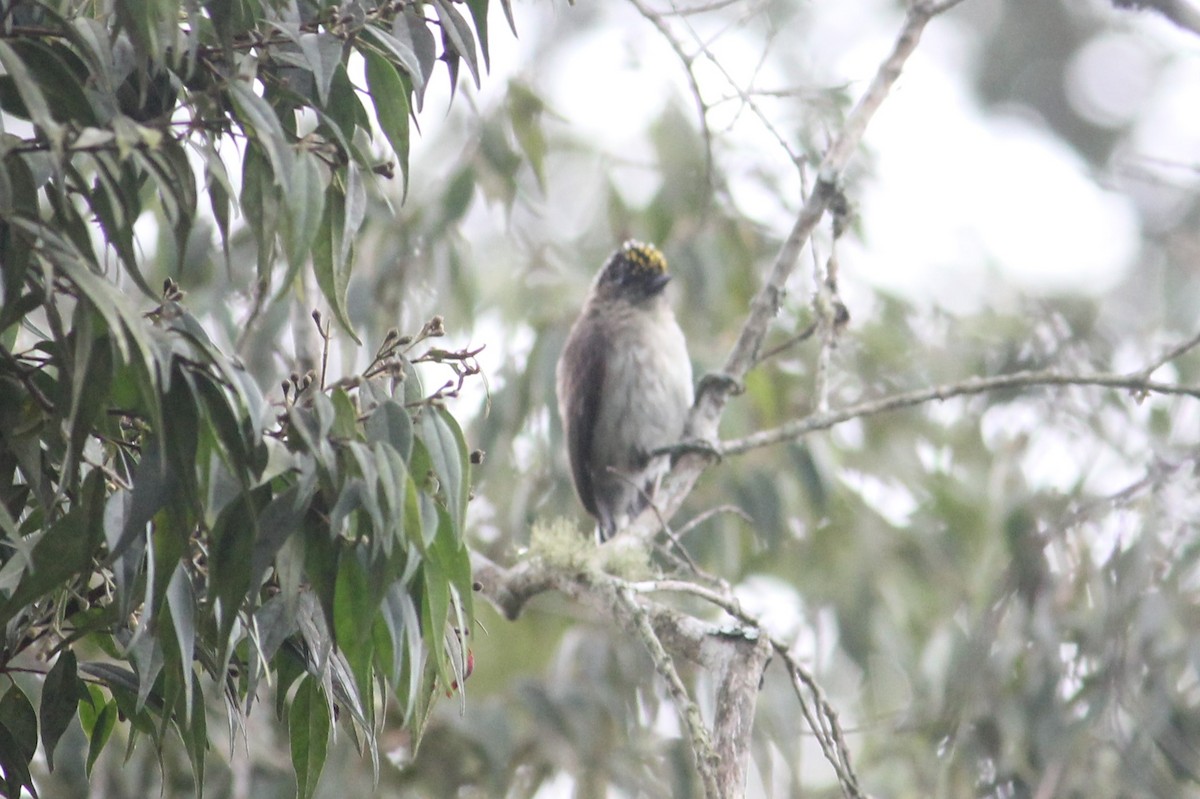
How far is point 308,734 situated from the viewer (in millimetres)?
2037

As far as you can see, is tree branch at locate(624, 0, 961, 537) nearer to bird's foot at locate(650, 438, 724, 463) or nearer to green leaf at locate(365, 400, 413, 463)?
bird's foot at locate(650, 438, 724, 463)

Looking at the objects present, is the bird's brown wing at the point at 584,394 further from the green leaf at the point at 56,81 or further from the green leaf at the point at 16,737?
the green leaf at the point at 56,81

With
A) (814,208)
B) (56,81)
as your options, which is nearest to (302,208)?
(56,81)

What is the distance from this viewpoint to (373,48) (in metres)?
1.95

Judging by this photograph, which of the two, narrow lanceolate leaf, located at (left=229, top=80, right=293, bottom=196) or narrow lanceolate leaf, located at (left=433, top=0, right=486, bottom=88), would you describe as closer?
narrow lanceolate leaf, located at (left=229, top=80, right=293, bottom=196)

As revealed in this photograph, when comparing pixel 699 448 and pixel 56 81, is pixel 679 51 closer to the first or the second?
pixel 699 448

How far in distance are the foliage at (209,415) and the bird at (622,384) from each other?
355 cm

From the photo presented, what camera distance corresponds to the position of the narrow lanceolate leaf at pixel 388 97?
1985 mm

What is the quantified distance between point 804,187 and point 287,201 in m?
2.22

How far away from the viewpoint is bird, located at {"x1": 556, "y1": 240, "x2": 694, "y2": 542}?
564 cm

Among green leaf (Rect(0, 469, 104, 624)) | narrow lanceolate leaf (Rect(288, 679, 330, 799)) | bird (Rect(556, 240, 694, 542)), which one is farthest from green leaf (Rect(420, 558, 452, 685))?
bird (Rect(556, 240, 694, 542))

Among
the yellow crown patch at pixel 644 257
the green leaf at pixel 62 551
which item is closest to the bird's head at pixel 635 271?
A: the yellow crown patch at pixel 644 257

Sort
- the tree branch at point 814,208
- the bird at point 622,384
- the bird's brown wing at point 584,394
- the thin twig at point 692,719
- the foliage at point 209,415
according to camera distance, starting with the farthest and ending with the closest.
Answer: the bird's brown wing at point 584,394, the bird at point 622,384, the tree branch at point 814,208, the thin twig at point 692,719, the foliage at point 209,415

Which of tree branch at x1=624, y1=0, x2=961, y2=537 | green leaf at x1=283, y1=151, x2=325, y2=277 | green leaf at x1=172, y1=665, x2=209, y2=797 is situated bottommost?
green leaf at x1=172, y1=665, x2=209, y2=797
